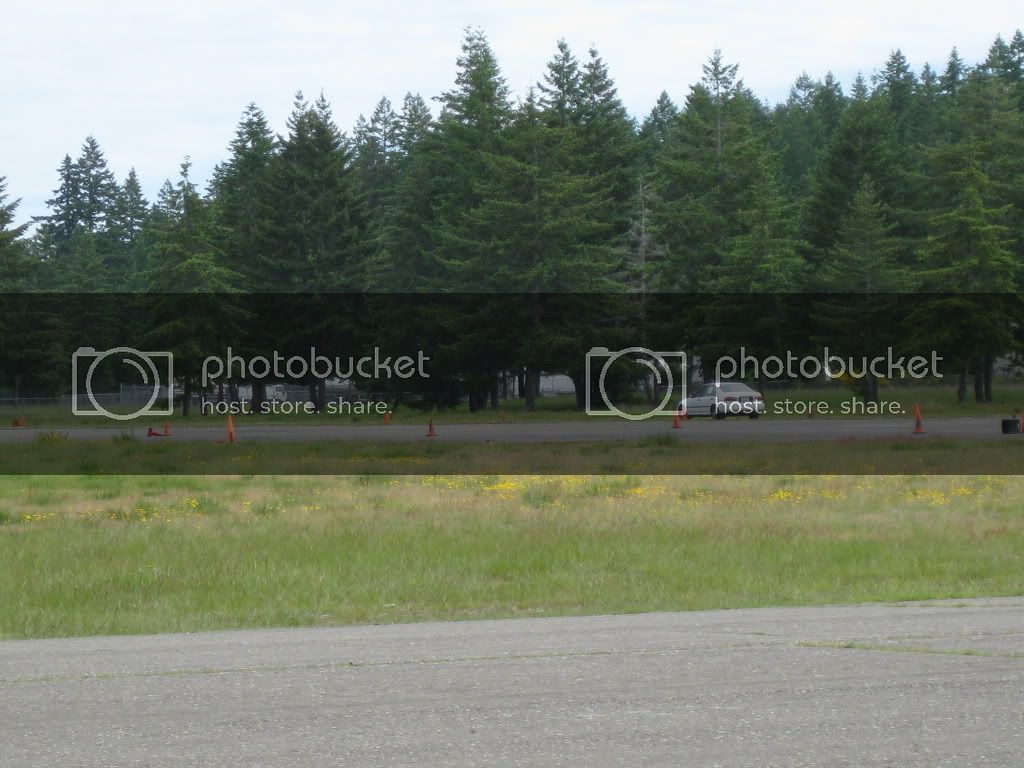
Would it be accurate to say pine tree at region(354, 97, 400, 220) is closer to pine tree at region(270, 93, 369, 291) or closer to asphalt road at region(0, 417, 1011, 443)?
pine tree at region(270, 93, 369, 291)

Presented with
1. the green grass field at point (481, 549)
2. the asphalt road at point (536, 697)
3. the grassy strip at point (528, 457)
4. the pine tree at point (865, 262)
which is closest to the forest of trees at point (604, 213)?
the pine tree at point (865, 262)

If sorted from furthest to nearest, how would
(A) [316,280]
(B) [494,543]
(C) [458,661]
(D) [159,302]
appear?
(A) [316,280] → (D) [159,302] → (B) [494,543] → (C) [458,661]

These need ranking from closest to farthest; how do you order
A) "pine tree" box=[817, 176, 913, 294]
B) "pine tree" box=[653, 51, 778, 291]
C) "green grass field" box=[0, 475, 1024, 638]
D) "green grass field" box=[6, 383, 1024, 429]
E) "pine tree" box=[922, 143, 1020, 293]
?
1. "green grass field" box=[0, 475, 1024, 638]
2. "green grass field" box=[6, 383, 1024, 429]
3. "pine tree" box=[922, 143, 1020, 293]
4. "pine tree" box=[817, 176, 913, 294]
5. "pine tree" box=[653, 51, 778, 291]

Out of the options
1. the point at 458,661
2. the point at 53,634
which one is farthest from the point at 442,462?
the point at 458,661

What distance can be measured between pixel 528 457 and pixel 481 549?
1590cm

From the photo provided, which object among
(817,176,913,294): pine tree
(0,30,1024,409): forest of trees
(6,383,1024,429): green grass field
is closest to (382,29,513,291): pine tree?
(0,30,1024,409): forest of trees

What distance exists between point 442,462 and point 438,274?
1719 inches

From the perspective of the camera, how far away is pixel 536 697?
24.7ft

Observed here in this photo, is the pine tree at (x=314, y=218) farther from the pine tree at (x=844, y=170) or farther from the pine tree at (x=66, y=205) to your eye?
the pine tree at (x=66, y=205)

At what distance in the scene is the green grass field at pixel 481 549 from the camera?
12875 millimetres

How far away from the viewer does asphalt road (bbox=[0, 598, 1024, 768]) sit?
21.0 ft

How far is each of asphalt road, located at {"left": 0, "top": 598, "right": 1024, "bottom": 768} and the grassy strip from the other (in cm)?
1976

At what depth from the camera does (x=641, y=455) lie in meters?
33.5

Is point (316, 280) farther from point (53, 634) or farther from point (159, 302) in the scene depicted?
point (53, 634)
